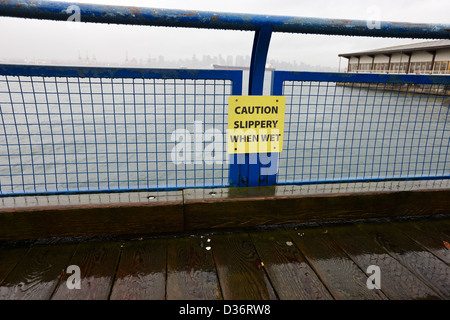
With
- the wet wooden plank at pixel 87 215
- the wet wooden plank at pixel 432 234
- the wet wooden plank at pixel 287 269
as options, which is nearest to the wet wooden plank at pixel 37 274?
the wet wooden plank at pixel 87 215

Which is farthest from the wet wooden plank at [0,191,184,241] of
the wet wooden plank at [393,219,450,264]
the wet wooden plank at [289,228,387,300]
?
the wet wooden plank at [393,219,450,264]

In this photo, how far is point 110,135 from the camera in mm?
11539

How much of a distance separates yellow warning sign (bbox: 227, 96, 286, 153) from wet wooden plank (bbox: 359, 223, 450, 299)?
3.18 ft

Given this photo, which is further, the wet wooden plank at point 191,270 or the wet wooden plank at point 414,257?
the wet wooden plank at point 414,257

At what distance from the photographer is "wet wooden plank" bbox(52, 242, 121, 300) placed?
155 centimetres

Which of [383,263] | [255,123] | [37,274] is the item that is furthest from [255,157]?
[37,274]

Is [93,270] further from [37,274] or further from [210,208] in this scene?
[210,208]

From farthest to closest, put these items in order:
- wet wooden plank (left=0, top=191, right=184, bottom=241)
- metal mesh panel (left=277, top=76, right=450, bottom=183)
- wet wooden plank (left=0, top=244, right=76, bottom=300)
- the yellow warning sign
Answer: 1. metal mesh panel (left=277, top=76, right=450, bottom=183)
2. the yellow warning sign
3. wet wooden plank (left=0, top=191, right=184, bottom=241)
4. wet wooden plank (left=0, top=244, right=76, bottom=300)

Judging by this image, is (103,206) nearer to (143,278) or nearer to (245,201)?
(143,278)

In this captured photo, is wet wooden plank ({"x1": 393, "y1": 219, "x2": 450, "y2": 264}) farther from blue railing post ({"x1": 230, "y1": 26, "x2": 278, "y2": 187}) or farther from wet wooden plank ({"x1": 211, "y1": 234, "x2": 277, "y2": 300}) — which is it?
wet wooden plank ({"x1": 211, "y1": 234, "x2": 277, "y2": 300})

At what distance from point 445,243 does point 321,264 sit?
38.2 inches

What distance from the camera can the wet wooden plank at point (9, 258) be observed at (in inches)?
67.5

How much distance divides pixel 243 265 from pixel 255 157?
79cm

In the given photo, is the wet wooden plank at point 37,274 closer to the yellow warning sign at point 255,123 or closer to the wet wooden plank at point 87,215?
→ the wet wooden plank at point 87,215
